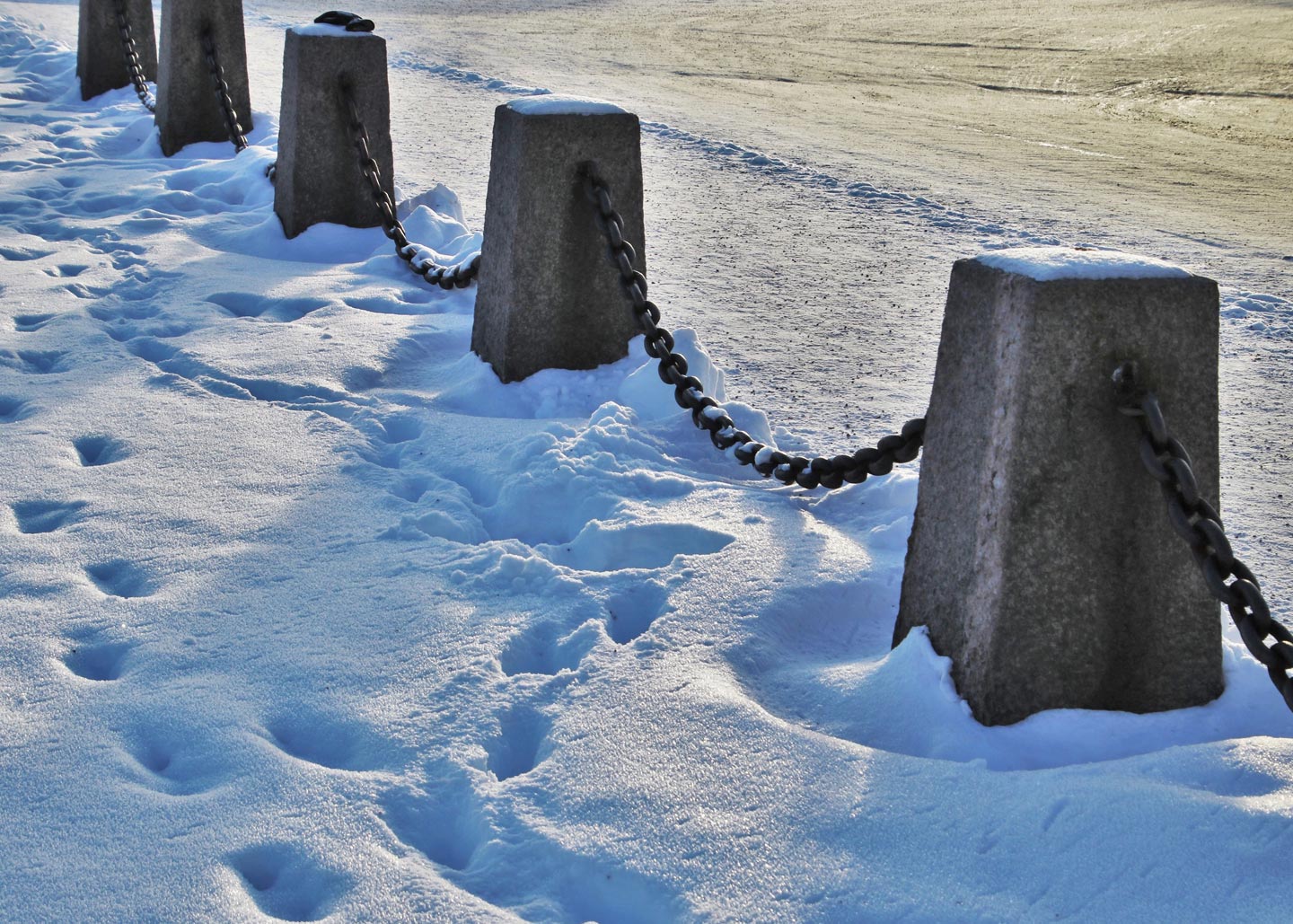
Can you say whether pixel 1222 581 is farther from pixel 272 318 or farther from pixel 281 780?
pixel 272 318

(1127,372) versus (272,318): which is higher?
(1127,372)

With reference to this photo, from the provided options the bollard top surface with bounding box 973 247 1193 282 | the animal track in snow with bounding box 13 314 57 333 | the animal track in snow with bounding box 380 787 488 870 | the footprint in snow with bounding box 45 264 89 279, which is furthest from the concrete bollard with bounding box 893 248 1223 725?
the footprint in snow with bounding box 45 264 89 279

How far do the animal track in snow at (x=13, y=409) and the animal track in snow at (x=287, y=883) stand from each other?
234 cm

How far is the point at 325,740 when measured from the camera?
2.47 m

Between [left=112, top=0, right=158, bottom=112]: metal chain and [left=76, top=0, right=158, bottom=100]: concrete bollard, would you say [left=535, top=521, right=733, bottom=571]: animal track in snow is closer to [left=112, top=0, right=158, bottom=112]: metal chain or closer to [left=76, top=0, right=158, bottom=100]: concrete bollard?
[left=112, top=0, right=158, bottom=112]: metal chain

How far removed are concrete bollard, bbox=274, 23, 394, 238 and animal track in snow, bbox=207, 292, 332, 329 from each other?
0.95 meters

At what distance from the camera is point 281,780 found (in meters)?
2.31

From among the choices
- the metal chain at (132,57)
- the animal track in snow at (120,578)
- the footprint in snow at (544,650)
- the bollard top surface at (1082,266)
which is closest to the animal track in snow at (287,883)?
the footprint in snow at (544,650)

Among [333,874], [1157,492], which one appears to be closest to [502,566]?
[333,874]

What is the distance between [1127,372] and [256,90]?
919 cm

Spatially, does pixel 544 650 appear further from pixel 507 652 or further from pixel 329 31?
pixel 329 31

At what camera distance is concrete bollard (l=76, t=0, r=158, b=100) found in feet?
31.8

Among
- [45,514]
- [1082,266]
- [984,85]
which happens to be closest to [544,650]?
[1082,266]

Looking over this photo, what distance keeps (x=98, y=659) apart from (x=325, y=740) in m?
0.63
